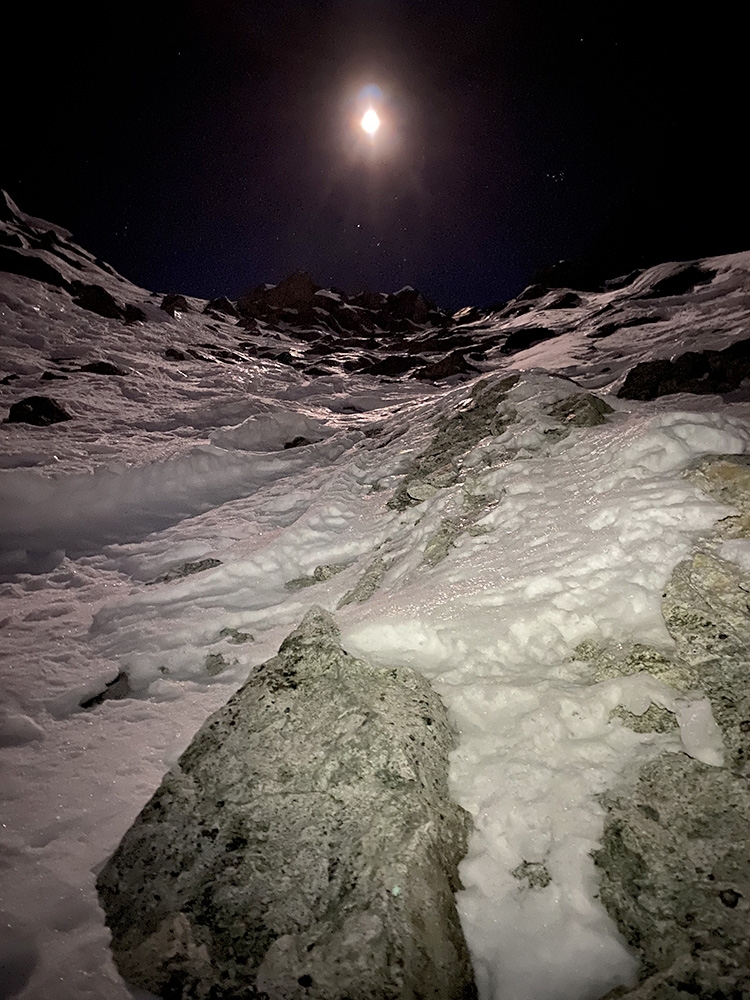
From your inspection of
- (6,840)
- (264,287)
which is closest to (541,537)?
→ (6,840)

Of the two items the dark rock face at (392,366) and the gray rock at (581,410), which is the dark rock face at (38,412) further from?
the dark rock face at (392,366)

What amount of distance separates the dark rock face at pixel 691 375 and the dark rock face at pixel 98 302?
102 feet

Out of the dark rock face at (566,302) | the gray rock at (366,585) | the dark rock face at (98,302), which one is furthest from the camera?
the dark rock face at (566,302)

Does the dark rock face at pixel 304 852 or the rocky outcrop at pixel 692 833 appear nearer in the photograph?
the rocky outcrop at pixel 692 833

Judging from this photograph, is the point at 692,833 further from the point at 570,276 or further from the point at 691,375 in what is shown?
the point at 570,276

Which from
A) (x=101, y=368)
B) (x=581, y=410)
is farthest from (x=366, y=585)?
(x=101, y=368)

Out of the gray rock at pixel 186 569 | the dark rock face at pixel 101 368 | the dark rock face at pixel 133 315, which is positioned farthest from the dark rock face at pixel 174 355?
the gray rock at pixel 186 569

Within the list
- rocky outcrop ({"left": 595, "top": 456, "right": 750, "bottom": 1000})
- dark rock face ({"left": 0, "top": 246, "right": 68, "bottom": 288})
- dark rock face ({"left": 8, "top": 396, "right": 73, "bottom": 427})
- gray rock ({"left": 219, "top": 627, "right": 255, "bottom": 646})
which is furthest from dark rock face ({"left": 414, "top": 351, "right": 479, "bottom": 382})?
rocky outcrop ({"left": 595, "top": 456, "right": 750, "bottom": 1000})

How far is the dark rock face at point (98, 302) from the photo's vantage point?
96.1 ft

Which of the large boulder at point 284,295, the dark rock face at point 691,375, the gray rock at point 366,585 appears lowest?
the gray rock at point 366,585

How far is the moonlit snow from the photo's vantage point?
238 cm

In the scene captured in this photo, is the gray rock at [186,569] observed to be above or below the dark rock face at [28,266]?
below

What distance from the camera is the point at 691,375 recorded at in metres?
11.5

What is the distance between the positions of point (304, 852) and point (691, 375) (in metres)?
13.4
